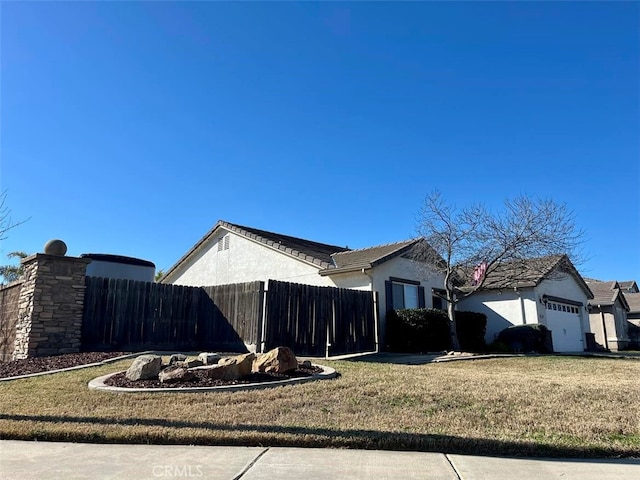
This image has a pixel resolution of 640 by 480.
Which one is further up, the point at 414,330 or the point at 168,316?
the point at 168,316

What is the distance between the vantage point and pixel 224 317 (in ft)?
49.2

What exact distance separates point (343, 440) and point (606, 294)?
31.1 meters

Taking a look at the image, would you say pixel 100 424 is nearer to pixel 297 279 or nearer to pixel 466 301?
pixel 297 279

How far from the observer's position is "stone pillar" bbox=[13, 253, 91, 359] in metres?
11.9

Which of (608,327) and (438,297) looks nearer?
(438,297)

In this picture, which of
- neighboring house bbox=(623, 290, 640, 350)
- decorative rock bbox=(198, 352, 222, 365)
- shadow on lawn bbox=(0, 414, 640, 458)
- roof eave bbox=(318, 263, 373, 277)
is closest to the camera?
shadow on lawn bbox=(0, 414, 640, 458)

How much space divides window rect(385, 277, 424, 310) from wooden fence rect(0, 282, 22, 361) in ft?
38.6

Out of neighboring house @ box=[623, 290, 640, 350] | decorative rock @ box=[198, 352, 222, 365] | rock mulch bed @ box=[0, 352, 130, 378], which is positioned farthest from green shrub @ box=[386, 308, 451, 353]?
Answer: neighboring house @ box=[623, 290, 640, 350]

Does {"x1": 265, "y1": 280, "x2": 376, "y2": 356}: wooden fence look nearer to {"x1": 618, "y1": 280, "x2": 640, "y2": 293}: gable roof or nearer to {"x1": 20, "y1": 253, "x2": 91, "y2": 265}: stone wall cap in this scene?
{"x1": 20, "y1": 253, "x2": 91, "y2": 265}: stone wall cap

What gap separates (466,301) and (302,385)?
1710cm

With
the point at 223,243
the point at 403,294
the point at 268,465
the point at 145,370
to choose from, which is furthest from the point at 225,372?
the point at 223,243

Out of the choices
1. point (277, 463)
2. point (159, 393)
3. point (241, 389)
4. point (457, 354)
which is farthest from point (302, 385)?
point (457, 354)

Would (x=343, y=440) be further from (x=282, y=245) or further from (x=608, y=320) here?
(x=608, y=320)

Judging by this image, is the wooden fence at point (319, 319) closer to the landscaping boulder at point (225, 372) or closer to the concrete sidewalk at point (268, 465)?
the landscaping boulder at point (225, 372)
